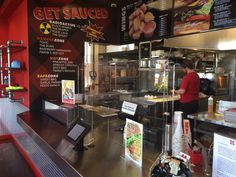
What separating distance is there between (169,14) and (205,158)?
2.37m

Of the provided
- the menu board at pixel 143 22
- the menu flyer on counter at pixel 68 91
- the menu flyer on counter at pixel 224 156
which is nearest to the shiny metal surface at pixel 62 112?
the menu flyer on counter at pixel 68 91

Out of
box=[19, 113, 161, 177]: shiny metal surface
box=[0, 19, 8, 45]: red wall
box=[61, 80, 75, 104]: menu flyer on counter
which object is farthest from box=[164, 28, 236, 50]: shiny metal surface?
box=[0, 19, 8, 45]: red wall

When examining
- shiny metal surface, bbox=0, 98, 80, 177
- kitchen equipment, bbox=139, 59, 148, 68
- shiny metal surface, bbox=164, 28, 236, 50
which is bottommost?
shiny metal surface, bbox=0, 98, 80, 177

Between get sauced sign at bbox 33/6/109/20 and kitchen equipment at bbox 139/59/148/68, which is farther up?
get sauced sign at bbox 33/6/109/20

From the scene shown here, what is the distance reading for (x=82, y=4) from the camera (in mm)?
3326

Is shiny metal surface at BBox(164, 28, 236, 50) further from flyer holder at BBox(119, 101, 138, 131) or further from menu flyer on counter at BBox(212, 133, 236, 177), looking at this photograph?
→ menu flyer on counter at BBox(212, 133, 236, 177)

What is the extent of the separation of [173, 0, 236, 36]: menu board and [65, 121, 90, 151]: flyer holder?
6.54 feet

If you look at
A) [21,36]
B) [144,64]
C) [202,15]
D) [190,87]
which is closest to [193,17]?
[202,15]

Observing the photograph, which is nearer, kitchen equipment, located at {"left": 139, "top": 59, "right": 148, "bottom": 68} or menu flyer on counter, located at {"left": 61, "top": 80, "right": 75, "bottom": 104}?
menu flyer on counter, located at {"left": 61, "top": 80, "right": 75, "bottom": 104}

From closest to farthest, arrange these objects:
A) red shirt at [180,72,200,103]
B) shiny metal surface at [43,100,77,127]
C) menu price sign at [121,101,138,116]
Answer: menu price sign at [121,101,138,116] → shiny metal surface at [43,100,77,127] → red shirt at [180,72,200,103]

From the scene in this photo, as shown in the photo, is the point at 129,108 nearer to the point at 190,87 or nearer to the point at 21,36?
the point at 190,87

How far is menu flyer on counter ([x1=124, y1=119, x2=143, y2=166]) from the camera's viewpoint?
1247 millimetres

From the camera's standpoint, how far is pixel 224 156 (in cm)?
103

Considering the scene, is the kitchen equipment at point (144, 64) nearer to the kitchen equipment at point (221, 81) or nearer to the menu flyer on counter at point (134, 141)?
the menu flyer on counter at point (134, 141)
